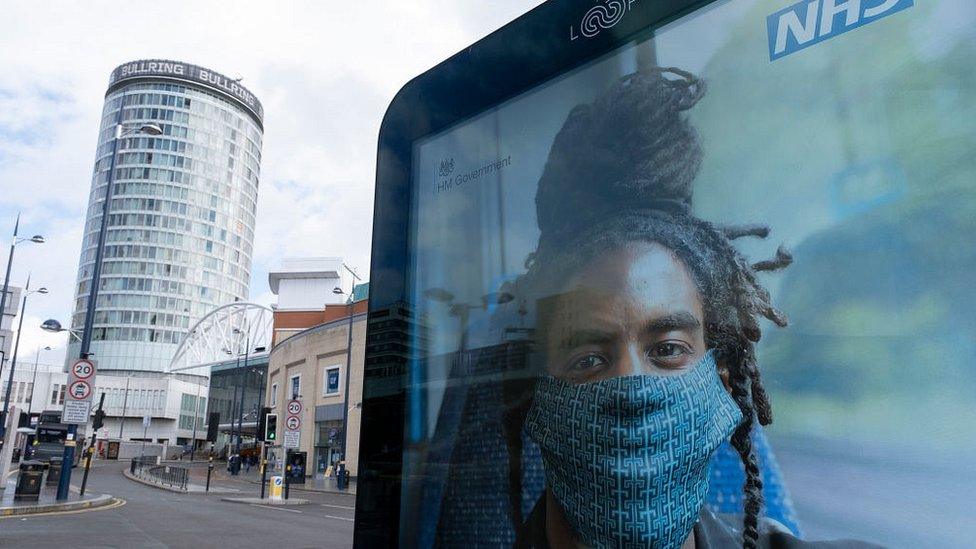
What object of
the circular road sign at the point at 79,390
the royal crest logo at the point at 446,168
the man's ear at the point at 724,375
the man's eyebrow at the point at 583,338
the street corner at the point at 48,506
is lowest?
the street corner at the point at 48,506

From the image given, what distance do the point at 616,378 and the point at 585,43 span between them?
1.07 meters

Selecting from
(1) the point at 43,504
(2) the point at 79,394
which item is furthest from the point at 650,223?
(1) the point at 43,504

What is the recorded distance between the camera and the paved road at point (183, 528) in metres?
13.2

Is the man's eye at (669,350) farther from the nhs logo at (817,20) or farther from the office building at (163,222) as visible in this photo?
the office building at (163,222)

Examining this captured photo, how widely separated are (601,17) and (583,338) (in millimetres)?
1012

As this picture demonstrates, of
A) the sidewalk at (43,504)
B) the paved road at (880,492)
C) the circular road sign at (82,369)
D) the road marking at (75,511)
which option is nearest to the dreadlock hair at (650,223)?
the paved road at (880,492)

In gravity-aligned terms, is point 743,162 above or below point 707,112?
below

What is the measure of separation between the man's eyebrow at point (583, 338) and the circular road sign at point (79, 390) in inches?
812

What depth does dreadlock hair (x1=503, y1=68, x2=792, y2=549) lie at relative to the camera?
1678 mm

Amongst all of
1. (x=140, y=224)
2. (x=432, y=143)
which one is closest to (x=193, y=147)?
(x=140, y=224)

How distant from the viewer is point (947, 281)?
142 centimetres

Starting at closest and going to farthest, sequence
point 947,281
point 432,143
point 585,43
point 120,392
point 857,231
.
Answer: point 947,281 < point 857,231 < point 585,43 < point 432,143 < point 120,392

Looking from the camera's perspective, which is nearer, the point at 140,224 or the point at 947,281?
the point at 947,281

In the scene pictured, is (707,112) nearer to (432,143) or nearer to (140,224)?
(432,143)
